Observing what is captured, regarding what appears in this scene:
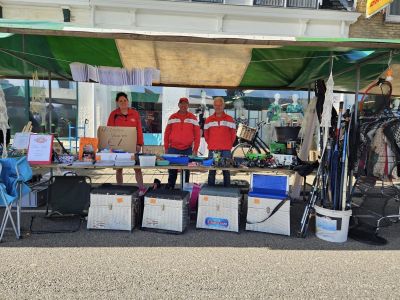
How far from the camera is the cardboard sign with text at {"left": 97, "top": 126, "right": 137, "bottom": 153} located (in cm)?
552

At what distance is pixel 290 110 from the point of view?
11.1 meters

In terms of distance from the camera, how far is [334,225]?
440 centimetres

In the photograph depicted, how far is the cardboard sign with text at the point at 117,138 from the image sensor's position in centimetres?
552

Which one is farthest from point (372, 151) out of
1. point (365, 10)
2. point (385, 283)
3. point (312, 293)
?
point (365, 10)

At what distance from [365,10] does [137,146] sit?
840 cm

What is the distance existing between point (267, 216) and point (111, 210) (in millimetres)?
2215

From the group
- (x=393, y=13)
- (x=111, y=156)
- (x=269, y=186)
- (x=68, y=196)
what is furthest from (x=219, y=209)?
(x=393, y=13)

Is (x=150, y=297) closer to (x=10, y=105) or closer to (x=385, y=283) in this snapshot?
(x=385, y=283)

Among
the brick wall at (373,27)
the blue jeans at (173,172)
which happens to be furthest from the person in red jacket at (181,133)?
the brick wall at (373,27)

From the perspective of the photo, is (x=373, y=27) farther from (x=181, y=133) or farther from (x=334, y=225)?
(x=334, y=225)

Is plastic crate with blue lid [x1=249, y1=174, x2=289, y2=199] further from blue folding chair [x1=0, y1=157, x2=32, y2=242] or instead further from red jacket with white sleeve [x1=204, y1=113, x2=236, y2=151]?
blue folding chair [x1=0, y1=157, x2=32, y2=242]

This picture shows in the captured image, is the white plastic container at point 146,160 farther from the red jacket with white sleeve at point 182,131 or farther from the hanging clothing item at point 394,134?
the hanging clothing item at point 394,134

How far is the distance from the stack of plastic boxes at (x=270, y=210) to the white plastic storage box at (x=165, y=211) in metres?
0.97

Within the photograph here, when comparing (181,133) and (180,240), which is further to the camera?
(181,133)
